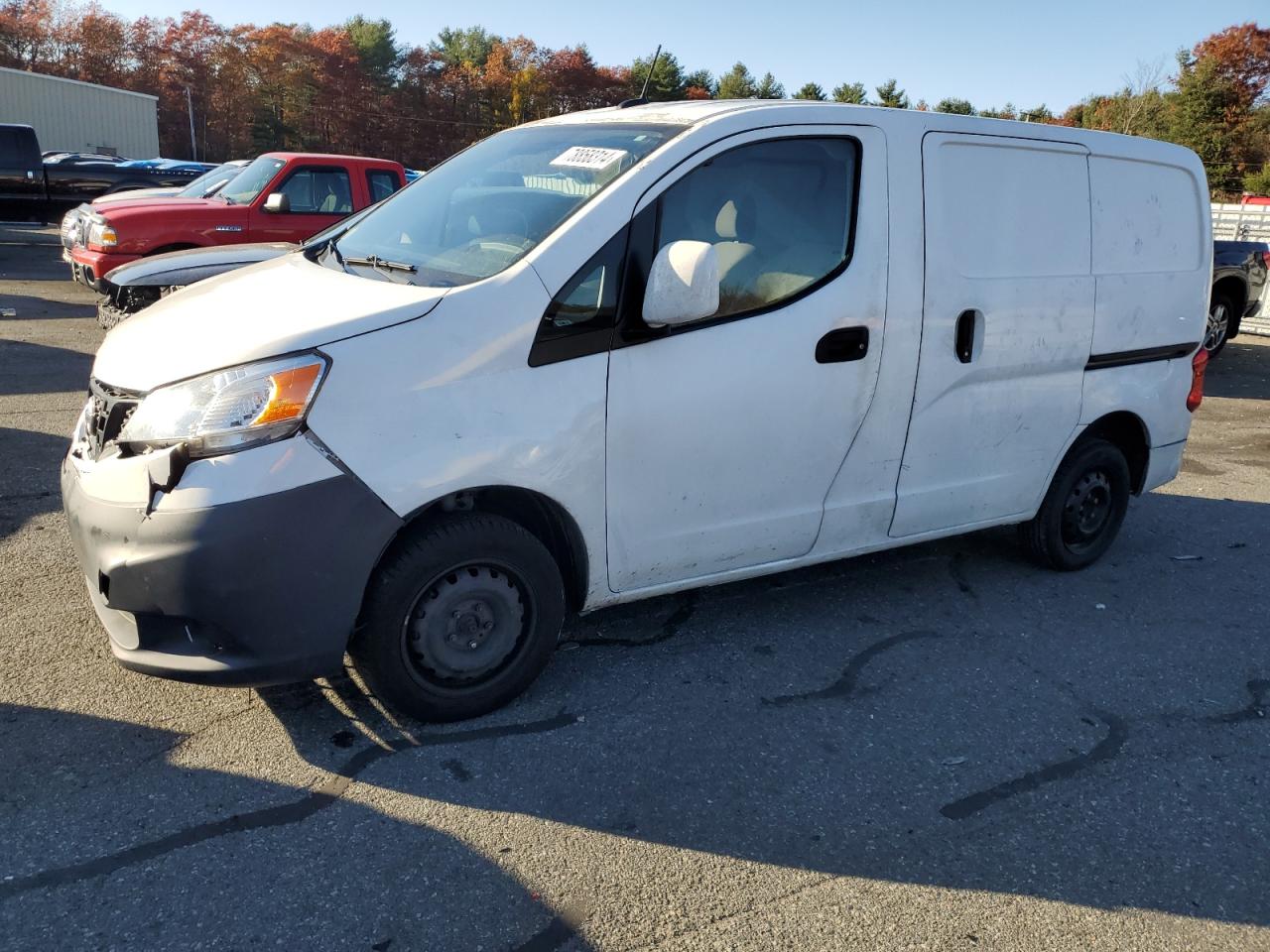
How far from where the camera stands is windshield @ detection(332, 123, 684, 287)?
3508 millimetres

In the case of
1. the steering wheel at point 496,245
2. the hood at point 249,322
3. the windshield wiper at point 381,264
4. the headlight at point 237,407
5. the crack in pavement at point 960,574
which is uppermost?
the steering wheel at point 496,245

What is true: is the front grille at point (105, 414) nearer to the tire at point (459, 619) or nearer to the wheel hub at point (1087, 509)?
the tire at point (459, 619)

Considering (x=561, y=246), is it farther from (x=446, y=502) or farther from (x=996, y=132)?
(x=996, y=132)

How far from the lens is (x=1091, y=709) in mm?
3881

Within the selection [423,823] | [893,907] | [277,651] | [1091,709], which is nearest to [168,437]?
[277,651]

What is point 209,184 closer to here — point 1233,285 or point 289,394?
point 289,394

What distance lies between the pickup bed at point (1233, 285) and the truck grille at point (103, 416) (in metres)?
13.0

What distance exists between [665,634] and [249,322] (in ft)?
6.55

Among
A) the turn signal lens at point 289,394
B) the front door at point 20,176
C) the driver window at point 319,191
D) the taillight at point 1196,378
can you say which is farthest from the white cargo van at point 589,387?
the front door at point 20,176

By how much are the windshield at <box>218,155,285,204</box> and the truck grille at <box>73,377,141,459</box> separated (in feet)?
28.3

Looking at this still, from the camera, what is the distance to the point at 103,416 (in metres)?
3.26

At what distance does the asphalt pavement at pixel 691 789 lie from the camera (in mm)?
2617

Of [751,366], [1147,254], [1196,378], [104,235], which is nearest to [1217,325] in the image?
[1196,378]

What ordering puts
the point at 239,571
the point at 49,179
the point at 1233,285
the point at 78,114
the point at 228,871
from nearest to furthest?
the point at 228,871 → the point at 239,571 → the point at 1233,285 → the point at 49,179 → the point at 78,114
